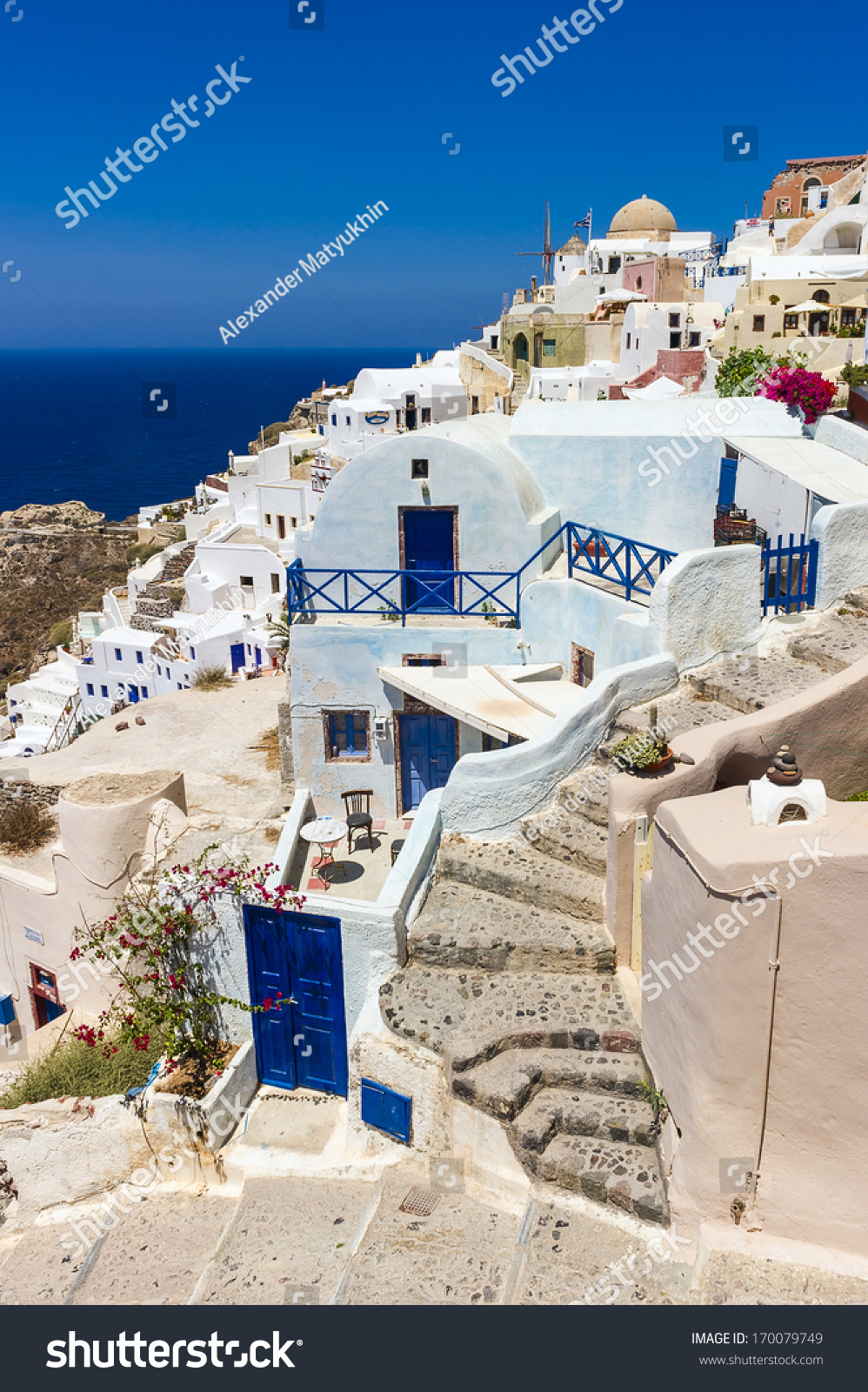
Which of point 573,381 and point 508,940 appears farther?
point 573,381

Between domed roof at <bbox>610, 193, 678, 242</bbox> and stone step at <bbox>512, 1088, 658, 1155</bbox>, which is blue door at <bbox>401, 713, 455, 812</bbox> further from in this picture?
domed roof at <bbox>610, 193, 678, 242</bbox>

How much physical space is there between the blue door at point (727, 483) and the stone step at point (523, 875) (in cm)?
912

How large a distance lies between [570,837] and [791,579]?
6.21m

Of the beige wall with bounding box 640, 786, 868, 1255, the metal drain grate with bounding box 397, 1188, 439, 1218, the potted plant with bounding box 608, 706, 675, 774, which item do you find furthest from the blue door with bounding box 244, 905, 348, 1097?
the beige wall with bounding box 640, 786, 868, 1255

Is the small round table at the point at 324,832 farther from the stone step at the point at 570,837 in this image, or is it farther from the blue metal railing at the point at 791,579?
the blue metal railing at the point at 791,579

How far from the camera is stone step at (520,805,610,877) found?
35.9 feet

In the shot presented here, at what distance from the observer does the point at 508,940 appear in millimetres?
10055

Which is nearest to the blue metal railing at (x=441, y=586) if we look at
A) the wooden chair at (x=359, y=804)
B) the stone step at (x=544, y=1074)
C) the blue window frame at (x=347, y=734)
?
the blue window frame at (x=347, y=734)

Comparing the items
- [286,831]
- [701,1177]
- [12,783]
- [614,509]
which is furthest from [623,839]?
[12,783]

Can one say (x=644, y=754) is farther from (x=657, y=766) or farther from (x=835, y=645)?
(x=835, y=645)

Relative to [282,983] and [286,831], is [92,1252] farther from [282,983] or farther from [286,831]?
[286,831]

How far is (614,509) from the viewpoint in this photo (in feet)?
59.6

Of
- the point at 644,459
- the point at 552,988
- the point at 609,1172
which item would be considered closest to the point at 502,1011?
the point at 552,988

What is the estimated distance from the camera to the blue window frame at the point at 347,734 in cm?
1775
